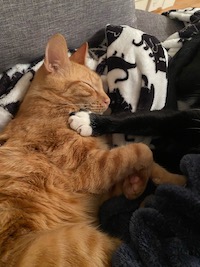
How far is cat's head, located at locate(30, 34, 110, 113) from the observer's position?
1.31 meters

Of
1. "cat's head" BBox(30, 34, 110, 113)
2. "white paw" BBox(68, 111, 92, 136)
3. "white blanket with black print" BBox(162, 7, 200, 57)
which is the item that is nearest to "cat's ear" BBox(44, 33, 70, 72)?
"cat's head" BBox(30, 34, 110, 113)

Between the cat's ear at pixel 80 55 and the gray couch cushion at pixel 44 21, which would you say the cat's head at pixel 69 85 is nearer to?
the cat's ear at pixel 80 55

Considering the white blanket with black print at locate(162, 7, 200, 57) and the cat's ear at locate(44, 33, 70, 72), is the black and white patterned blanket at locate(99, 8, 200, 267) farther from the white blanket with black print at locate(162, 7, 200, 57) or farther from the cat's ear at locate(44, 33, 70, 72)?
the white blanket with black print at locate(162, 7, 200, 57)

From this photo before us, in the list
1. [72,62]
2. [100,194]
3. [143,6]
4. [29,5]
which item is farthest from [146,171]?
[143,6]

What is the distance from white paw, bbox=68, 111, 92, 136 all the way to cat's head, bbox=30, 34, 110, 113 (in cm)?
10

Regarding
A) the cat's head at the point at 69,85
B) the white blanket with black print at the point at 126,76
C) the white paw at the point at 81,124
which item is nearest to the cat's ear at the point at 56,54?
the cat's head at the point at 69,85

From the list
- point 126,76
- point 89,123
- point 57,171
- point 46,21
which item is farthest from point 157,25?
point 57,171

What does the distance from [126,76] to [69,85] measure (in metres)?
0.24

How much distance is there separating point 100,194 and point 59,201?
0.54 feet

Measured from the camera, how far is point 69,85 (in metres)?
1.34

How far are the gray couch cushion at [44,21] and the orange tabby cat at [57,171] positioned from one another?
120mm

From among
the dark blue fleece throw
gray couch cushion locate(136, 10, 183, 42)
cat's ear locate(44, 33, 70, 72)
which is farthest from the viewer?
gray couch cushion locate(136, 10, 183, 42)

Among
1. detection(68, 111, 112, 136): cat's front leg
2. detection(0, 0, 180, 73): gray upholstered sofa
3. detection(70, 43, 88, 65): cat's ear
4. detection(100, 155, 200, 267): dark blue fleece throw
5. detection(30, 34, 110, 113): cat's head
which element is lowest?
detection(100, 155, 200, 267): dark blue fleece throw

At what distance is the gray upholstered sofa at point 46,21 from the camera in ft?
4.03
